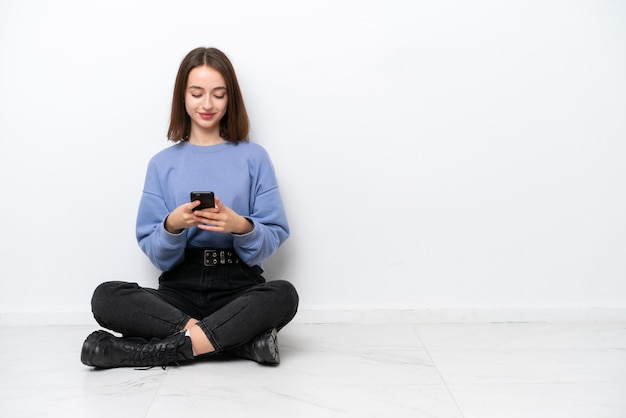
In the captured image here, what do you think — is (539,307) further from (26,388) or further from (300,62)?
(26,388)

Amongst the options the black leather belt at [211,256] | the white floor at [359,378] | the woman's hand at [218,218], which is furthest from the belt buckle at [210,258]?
the white floor at [359,378]

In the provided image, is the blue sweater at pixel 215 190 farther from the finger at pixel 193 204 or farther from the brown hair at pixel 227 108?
the finger at pixel 193 204

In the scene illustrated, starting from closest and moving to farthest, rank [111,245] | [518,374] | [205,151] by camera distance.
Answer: [518,374], [205,151], [111,245]

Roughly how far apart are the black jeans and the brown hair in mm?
302

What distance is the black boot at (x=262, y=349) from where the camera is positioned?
1459 millimetres

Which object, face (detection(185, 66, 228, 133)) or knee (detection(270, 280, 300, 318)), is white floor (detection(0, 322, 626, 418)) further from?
face (detection(185, 66, 228, 133))

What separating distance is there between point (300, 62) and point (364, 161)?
268 mm

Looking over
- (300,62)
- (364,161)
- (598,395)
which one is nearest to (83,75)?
(300,62)

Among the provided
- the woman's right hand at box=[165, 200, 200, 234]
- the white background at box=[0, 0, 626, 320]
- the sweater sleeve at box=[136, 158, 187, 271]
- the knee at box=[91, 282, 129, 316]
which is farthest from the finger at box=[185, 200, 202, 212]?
the white background at box=[0, 0, 626, 320]

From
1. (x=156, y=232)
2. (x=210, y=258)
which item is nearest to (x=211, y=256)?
(x=210, y=258)

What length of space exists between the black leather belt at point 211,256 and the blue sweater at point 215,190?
0.04 feet

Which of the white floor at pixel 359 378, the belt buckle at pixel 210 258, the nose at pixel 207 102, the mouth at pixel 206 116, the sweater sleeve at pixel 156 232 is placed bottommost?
the white floor at pixel 359 378

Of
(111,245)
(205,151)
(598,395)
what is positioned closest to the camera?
(598,395)

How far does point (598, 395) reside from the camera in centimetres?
130
